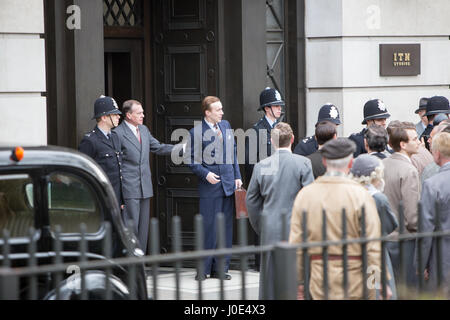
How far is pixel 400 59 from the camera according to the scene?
11.5 m

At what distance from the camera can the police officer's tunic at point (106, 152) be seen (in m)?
9.30

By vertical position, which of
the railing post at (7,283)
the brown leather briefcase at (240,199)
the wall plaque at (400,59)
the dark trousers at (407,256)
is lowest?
the dark trousers at (407,256)

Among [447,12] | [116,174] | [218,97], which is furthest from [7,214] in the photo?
[447,12]

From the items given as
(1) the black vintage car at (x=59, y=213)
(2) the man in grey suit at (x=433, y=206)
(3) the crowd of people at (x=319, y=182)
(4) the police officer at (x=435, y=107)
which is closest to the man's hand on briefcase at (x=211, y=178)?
(3) the crowd of people at (x=319, y=182)

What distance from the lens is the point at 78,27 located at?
31.6 feet

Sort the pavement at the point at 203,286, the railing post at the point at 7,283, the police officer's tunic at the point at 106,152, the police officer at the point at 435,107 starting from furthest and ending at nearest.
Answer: the police officer at the point at 435,107
the police officer's tunic at the point at 106,152
the pavement at the point at 203,286
the railing post at the point at 7,283

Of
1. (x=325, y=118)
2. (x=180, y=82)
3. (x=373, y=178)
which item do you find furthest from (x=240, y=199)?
(x=373, y=178)

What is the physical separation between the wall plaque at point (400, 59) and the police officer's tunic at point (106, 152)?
12.1ft

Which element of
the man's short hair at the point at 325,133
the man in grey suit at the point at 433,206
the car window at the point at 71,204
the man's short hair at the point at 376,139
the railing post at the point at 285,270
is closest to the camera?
the railing post at the point at 285,270

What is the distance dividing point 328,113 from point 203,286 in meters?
2.41

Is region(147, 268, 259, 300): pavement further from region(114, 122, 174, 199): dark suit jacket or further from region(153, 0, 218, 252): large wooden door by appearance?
region(114, 122, 174, 199): dark suit jacket

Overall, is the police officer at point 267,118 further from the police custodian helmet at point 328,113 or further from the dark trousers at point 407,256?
the dark trousers at point 407,256
